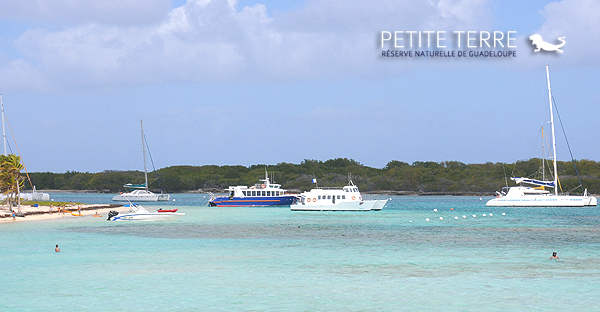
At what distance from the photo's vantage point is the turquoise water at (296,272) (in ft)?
58.3

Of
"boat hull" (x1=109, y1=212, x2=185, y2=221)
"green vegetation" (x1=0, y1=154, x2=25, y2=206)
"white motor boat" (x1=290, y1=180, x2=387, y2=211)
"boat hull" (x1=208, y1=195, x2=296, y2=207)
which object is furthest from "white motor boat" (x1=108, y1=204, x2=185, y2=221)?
"boat hull" (x1=208, y1=195, x2=296, y2=207)

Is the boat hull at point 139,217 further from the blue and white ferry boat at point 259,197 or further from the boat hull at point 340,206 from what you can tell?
the blue and white ferry boat at point 259,197

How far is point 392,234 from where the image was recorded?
42.1 m

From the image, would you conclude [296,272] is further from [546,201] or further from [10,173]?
[546,201]

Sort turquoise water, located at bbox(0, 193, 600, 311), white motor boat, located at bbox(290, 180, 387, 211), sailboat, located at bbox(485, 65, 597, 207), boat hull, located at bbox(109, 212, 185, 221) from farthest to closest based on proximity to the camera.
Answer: sailboat, located at bbox(485, 65, 597, 207) < white motor boat, located at bbox(290, 180, 387, 211) < boat hull, located at bbox(109, 212, 185, 221) < turquoise water, located at bbox(0, 193, 600, 311)

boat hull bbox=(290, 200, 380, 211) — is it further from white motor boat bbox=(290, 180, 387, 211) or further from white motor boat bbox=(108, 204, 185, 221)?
white motor boat bbox=(108, 204, 185, 221)

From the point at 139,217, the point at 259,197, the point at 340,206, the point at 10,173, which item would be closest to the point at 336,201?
the point at 340,206

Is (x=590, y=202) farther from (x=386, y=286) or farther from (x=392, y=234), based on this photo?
(x=386, y=286)

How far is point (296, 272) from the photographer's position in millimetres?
23625

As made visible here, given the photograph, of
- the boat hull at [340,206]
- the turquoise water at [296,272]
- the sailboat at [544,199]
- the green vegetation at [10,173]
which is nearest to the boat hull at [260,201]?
the boat hull at [340,206]

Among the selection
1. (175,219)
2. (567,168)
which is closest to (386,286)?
(175,219)

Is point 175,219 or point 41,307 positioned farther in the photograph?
point 175,219

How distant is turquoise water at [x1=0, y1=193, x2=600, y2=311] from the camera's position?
17.8 meters

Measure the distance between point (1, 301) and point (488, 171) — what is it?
19067 centimetres
